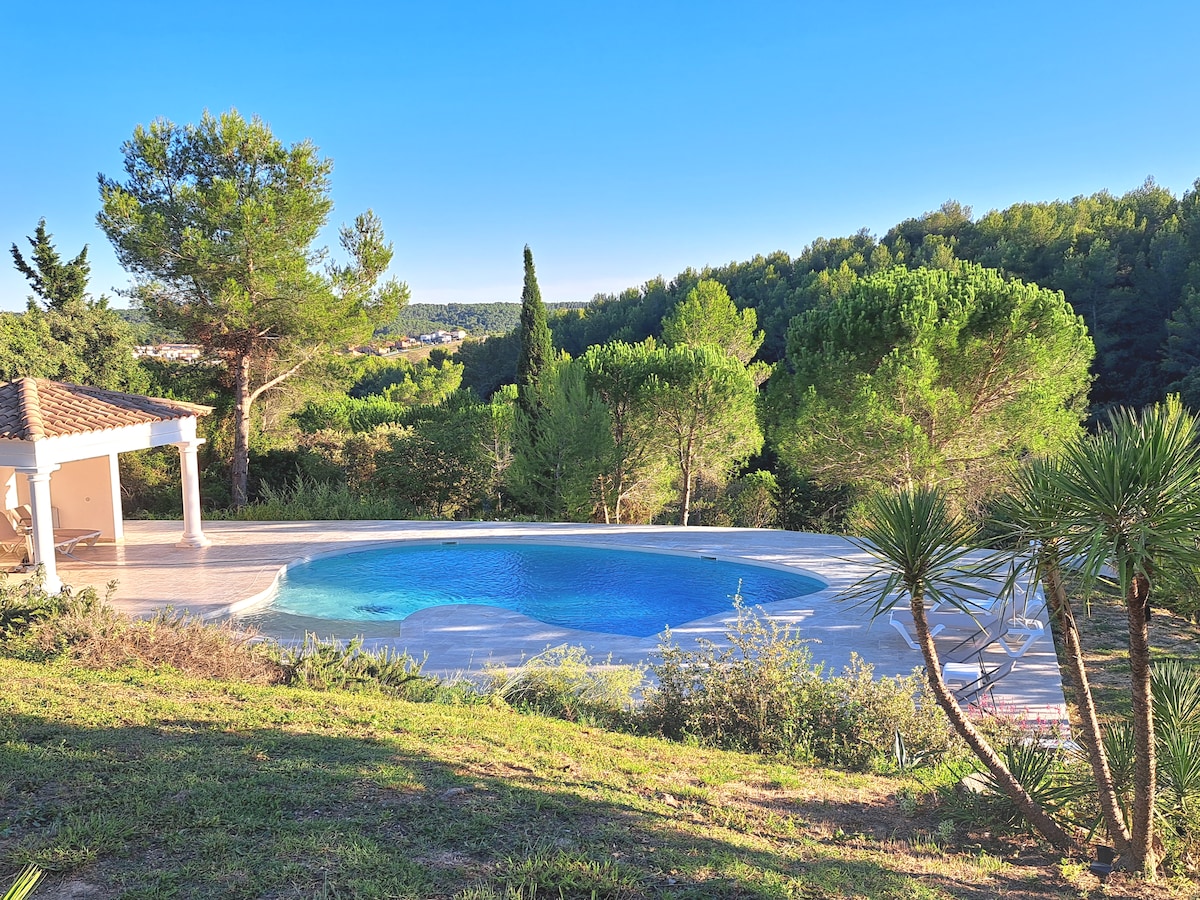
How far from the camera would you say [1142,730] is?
353 cm

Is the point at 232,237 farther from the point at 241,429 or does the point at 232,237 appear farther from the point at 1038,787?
the point at 1038,787

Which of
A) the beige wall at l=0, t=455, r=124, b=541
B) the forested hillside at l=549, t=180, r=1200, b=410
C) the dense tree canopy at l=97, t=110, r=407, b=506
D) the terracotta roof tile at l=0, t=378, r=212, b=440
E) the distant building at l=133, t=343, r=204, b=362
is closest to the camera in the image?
the terracotta roof tile at l=0, t=378, r=212, b=440

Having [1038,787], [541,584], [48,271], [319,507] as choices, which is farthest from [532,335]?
[1038,787]

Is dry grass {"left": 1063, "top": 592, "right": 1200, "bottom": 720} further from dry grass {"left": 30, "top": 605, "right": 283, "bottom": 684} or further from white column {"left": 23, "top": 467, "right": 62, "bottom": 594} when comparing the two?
white column {"left": 23, "top": 467, "right": 62, "bottom": 594}

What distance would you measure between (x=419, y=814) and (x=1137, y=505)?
3.53 m

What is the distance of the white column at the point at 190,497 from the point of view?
13.1 m

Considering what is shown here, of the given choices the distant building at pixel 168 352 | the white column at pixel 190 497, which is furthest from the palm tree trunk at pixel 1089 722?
the distant building at pixel 168 352

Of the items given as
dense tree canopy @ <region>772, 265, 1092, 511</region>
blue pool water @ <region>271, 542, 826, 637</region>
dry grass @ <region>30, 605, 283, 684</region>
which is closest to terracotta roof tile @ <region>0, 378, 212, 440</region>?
Answer: blue pool water @ <region>271, 542, 826, 637</region>

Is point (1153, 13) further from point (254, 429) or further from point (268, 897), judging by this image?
point (254, 429)

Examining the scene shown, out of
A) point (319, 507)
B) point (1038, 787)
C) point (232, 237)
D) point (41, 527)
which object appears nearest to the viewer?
point (1038, 787)

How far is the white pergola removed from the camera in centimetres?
1000

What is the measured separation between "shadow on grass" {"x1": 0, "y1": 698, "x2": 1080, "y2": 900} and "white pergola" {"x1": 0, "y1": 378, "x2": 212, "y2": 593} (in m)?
6.67

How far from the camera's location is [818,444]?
17375 millimetres

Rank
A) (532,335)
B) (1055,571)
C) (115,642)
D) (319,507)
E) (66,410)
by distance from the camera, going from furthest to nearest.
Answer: (532,335), (319,507), (66,410), (115,642), (1055,571)
